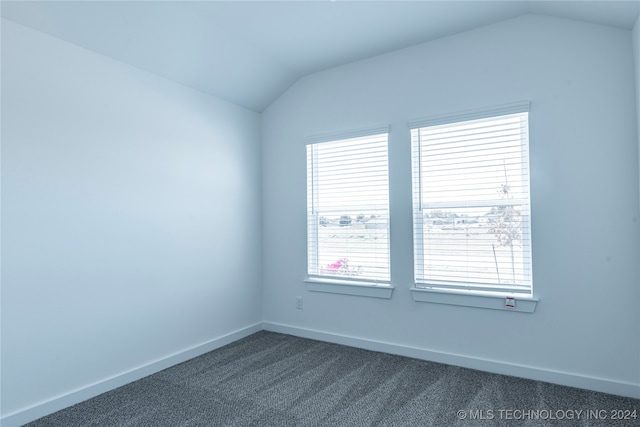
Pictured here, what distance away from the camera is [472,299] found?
9.66 feet

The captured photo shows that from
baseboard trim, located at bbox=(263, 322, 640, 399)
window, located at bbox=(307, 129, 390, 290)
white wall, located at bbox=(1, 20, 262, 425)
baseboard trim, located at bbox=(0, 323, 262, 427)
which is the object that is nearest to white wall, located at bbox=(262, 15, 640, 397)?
baseboard trim, located at bbox=(263, 322, 640, 399)

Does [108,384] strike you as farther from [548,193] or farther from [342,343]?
[548,193]

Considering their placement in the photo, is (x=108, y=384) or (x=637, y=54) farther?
(x=108, y=384)

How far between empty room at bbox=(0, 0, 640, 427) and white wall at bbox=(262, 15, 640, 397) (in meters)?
0.01

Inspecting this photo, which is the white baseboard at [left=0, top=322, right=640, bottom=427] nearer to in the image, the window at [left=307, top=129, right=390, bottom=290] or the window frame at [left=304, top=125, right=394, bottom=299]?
the window frame at [left=304, top=125, right=394, bottom=299]

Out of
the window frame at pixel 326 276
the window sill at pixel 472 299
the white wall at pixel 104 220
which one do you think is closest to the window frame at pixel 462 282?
the window sill at pixel 472 299

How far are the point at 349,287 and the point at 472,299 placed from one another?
44.3 inches

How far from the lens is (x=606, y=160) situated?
2.53 metres

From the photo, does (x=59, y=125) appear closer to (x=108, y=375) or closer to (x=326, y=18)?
(x=108, y=375)

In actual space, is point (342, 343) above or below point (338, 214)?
below

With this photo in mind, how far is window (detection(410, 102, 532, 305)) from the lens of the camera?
2.82 meters

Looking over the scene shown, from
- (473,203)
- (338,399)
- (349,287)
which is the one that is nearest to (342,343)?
(349,287)

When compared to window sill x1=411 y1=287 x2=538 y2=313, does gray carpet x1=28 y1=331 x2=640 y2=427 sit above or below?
below

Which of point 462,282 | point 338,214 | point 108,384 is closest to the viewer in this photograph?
point 108,384
